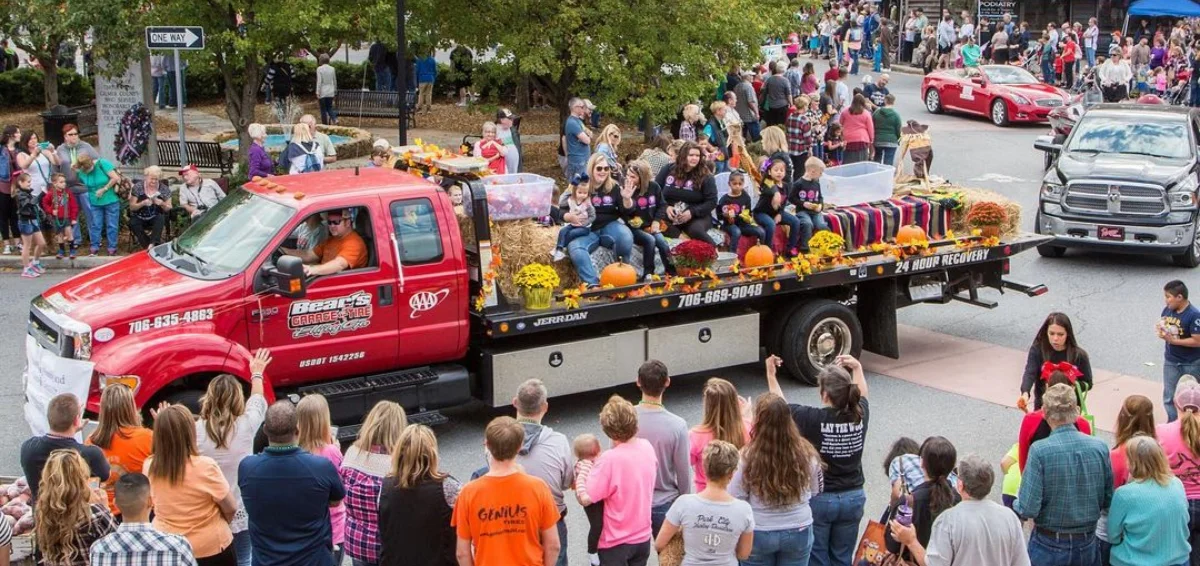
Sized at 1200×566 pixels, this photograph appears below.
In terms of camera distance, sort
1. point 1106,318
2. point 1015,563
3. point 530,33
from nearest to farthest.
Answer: point 1015,563 → point 1106,318 → point 530,33

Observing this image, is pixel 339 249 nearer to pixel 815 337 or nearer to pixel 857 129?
pixel 815 337

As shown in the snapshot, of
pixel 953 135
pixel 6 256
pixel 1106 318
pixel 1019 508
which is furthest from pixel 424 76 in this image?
pixel 1019 508

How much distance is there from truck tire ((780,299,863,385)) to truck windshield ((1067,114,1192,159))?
23.8 feet

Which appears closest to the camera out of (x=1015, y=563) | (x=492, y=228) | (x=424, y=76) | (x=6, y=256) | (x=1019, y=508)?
(x=1015, y=563)

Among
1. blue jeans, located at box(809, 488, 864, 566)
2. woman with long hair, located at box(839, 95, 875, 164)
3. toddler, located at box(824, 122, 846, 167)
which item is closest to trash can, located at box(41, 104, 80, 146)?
toddler, located at box(824, 122, 846, 167)

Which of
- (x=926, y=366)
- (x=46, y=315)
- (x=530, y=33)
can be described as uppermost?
(x=530, y=33)

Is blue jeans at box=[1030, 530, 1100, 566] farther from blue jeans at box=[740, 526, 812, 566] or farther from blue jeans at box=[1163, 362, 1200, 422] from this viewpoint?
blue jeans at box=[1163, 362, 1200, 422]

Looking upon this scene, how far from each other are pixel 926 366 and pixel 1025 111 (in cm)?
1775

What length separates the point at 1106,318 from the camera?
15203mm

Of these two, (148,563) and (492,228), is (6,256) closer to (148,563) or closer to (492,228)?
(492,228)

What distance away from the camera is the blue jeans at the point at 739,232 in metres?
12.6

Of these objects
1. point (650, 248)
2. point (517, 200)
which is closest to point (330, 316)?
point (517, 200)

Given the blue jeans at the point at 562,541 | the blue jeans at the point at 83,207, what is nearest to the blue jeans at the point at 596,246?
the blue jeans at the point at 562,541

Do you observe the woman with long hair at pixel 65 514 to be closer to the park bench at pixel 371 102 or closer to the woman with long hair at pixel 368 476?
the woman with long hair at pixel 368 476
